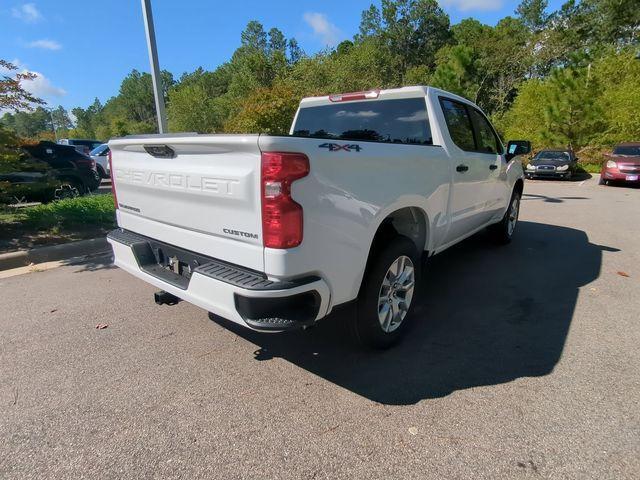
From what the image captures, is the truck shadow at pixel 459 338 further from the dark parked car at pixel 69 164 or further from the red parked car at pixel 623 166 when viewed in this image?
the red parked car at pixel 623 166

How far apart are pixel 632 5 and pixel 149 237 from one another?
5459 centimetres

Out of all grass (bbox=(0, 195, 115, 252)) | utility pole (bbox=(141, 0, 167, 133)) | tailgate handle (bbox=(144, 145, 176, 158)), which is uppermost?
utility pole (bbox=(141, 0, 167, 133))

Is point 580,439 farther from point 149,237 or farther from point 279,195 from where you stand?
point 149,237

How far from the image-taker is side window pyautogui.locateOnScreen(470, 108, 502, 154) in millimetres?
4750

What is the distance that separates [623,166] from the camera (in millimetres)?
15031

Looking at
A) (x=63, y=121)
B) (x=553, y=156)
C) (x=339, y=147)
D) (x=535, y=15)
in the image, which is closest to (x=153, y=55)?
(x=339, y=147)

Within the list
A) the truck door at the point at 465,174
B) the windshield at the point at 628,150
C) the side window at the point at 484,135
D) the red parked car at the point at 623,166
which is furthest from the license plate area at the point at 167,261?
the windshield at the point at 628,150

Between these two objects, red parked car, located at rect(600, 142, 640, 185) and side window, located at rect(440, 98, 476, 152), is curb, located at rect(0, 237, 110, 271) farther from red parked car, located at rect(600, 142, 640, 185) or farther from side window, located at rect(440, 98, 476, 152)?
red parked car, located at rect(600, 142, 640, 185)

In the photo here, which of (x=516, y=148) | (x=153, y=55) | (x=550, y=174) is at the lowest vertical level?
(x=550, y=174)

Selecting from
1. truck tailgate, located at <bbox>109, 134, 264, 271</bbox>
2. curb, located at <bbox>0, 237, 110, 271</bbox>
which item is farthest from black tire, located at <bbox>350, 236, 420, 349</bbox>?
curb, located at <bbox>0, 237, 110, 271</bbox>

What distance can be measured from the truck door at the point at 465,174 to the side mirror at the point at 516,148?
108 cm

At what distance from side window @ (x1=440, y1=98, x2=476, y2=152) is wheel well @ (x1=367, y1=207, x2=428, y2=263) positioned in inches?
41.8

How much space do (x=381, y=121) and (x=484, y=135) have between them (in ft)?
5.81

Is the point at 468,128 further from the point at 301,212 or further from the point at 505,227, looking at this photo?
the point at 301,212
